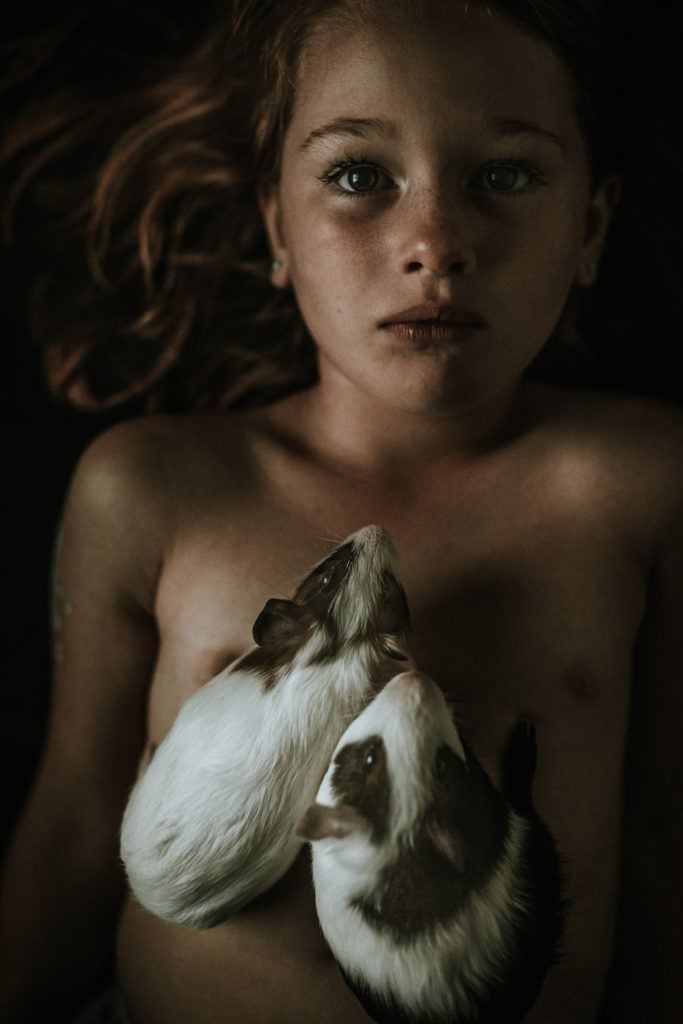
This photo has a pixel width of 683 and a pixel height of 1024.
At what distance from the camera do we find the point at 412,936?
461 millimetres

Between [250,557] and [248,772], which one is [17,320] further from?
[248,772]

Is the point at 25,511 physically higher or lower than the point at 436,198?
lower

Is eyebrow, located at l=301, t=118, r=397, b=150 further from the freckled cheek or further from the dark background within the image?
the dark background

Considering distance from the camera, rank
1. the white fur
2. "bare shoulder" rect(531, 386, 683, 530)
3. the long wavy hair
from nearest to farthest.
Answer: the white fur < "bare shoulder" rect(531, 386, 683, 530) < the long wavy hair

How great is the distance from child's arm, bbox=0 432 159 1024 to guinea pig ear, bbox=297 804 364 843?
265mm

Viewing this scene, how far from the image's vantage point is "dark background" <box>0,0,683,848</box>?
878 millimetres

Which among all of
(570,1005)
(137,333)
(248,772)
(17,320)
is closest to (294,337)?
(137,333)

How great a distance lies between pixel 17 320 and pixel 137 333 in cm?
12

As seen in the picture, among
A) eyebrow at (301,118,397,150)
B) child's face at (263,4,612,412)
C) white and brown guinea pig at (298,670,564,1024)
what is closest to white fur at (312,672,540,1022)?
white and brown guinea pig at (298,670,564,1024)

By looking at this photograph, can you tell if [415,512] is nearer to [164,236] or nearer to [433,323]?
[433,323]

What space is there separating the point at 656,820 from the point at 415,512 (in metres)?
0.33

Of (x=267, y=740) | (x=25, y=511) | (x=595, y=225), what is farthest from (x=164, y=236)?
(x=267, y=740)

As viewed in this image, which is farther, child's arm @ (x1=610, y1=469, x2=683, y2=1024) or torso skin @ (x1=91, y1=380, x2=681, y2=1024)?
child's arm @ (x1=610, y1=469, x2=683, y2=1024)

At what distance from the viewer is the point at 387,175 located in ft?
1.83
